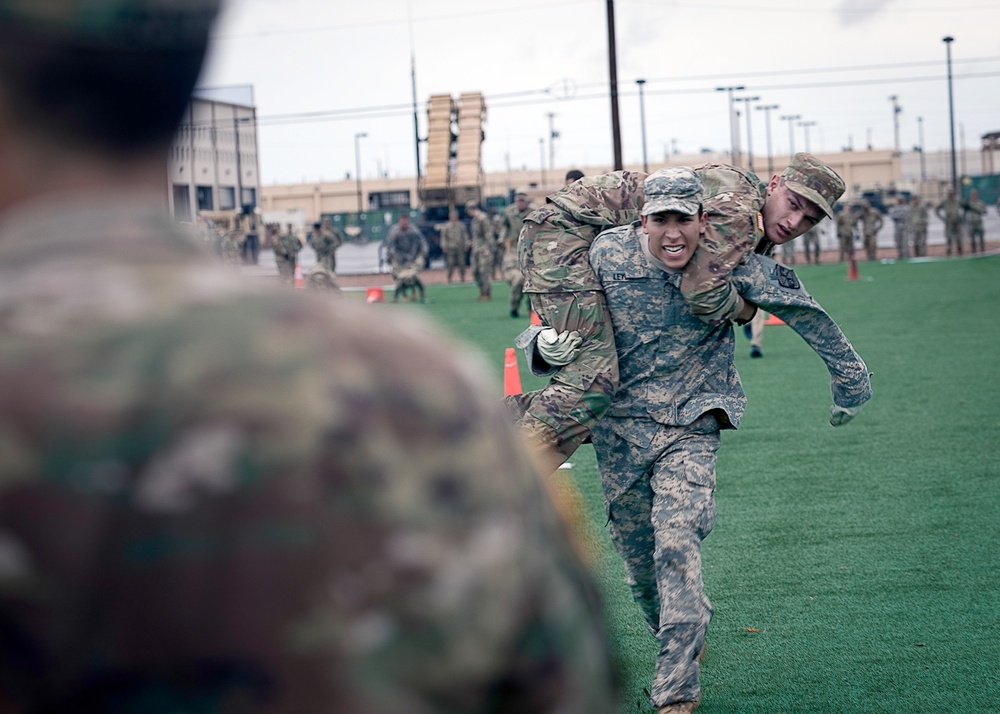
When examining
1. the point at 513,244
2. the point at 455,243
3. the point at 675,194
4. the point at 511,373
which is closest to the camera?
the point at 675,194

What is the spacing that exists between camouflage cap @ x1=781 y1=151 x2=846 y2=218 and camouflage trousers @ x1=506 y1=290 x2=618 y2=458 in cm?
92

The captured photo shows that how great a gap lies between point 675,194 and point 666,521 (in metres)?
1.23

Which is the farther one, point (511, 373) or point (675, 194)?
point (511, 373)

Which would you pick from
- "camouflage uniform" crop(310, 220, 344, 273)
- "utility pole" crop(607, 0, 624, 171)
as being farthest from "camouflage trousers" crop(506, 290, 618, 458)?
"camouflage uniform" crop(310, 220, 344, 273)

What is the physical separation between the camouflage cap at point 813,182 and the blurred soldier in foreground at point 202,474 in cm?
387

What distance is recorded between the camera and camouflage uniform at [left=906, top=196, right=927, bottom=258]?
3772 centimetres

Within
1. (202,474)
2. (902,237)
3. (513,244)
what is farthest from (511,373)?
(902,237)

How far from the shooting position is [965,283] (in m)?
25.7

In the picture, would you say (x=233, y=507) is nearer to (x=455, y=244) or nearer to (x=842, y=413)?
(x=842, y=413)

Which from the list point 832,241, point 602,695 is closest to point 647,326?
point 602,695

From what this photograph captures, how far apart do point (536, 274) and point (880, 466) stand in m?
4.58

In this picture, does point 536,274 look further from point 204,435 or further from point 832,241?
point 832,241

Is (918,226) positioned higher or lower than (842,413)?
higher

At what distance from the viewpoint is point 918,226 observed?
37.7m
